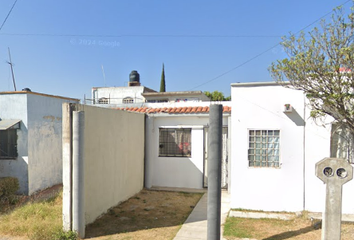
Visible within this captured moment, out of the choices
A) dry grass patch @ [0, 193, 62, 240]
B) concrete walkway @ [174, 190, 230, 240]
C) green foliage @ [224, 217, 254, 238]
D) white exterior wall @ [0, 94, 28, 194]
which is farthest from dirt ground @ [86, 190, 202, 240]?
white exterior wall @ [0, 94, 28, 194]

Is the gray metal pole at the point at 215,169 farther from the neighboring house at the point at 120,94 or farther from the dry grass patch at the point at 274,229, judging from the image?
the neighboring house at the point at 120,94

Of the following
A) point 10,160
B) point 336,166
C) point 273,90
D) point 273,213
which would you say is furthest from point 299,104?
point 10,160

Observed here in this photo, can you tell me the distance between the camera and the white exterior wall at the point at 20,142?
29.1ft

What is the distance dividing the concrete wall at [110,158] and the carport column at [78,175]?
234 millimetres

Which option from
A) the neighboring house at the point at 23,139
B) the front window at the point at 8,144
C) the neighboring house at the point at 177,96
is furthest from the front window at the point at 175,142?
the neighboring house at the point at 177,96

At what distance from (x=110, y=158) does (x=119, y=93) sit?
21.6 meters

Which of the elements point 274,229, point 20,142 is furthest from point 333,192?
point 20,142

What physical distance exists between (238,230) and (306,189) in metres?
2.41

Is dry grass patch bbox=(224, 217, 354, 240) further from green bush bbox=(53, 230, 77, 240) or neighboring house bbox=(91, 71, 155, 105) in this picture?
neighboring house bbox=(91, 71, 155, 105)

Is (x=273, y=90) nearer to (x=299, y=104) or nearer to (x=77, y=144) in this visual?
(x=299, y=104)

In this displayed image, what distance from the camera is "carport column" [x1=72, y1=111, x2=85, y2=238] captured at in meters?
5.33

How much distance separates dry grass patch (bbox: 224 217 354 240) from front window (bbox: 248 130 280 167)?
60.0 inches

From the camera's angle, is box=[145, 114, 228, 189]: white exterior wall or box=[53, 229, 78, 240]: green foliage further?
box=[145, 114, 228, 189]: white exterior wall

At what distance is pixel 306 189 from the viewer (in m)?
6.71
